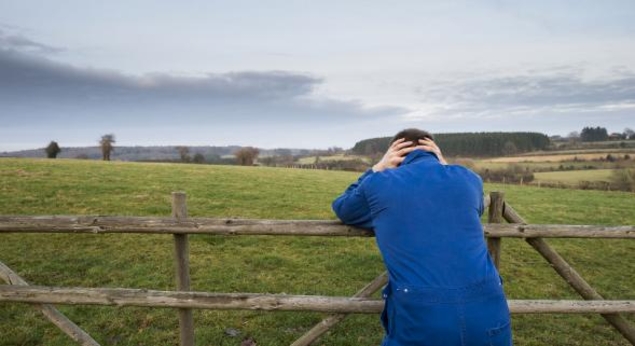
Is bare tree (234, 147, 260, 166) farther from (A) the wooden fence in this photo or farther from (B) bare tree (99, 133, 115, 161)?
(A) the wooden fence

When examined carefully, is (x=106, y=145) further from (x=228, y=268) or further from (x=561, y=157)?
(x=561, y=157)

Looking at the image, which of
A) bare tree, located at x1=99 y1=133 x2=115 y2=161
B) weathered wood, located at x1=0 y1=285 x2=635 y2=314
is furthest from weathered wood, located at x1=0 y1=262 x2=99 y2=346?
bare tree, located at x1=99 y1=133 x2=115 y2=161

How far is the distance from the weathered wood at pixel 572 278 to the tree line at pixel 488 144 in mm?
76988

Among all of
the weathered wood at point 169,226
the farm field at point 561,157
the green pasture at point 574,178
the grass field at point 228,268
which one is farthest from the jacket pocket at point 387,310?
the farm field at point 561,157

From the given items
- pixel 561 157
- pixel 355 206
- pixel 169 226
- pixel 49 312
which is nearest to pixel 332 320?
pixel 355 206

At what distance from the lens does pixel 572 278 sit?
4836 millimetres

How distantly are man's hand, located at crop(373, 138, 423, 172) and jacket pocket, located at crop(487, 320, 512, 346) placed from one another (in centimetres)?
128

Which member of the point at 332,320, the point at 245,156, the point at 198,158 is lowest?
the point at 332,320

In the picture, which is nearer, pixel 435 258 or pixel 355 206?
pixel 435 258

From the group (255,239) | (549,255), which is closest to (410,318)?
(549,255)

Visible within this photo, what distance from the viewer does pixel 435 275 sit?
2539 mm

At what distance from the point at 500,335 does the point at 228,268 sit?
7380 mm

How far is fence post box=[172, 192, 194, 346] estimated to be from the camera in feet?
14.3

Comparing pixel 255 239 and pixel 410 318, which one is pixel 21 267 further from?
pixel 410 318
